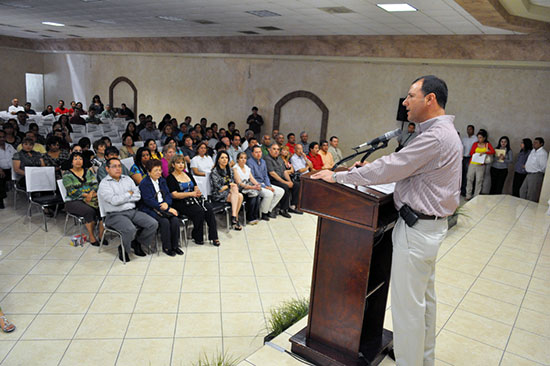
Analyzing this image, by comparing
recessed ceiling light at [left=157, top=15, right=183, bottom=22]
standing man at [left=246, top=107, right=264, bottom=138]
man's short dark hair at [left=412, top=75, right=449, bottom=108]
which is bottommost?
standing man at [left=246, top=107, right=264, bottom=138]

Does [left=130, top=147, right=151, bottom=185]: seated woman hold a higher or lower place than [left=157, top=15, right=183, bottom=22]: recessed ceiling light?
lower

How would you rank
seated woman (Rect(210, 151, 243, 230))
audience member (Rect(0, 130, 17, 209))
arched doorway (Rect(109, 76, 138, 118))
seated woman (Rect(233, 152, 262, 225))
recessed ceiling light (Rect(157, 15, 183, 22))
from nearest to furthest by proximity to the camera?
seated woman (Rect(210, 151, 243, 230)) < seated woman (Rect(233, 152, 262, 225)) < audience member (Rect(0, 130, 17, 209)) < recessed ceiling light (Rect(157, 15, 183, 22)) < arched doorway (Rect(109, 76, 138, 118))

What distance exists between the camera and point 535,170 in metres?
8.55

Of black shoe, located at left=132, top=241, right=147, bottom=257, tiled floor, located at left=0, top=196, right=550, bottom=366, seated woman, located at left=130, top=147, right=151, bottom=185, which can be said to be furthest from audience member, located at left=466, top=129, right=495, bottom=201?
black shoe, located at left=132, top=241, right=147, bottom=257

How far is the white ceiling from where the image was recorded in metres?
7.02

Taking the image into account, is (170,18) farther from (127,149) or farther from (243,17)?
(127,149)

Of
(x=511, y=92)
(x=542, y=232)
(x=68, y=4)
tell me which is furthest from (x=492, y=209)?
(x=68, y=4)

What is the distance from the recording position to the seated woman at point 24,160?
6121 millimetres

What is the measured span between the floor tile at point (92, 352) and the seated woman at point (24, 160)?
3.78 metres

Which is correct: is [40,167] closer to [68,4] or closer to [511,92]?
[68,4]

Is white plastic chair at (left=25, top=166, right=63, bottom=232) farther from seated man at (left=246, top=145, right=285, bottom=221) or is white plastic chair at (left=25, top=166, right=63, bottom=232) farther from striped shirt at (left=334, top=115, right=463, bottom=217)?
striped shirt at (left=334, top=115, right=463, bottom=217)

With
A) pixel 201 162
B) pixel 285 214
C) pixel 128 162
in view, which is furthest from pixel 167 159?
pixel 285 214

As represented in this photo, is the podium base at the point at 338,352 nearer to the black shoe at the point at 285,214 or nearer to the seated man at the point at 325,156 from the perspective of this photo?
the black shoe at the point at 285,214

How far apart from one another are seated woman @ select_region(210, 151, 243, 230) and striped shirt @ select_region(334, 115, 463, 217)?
418 cm
